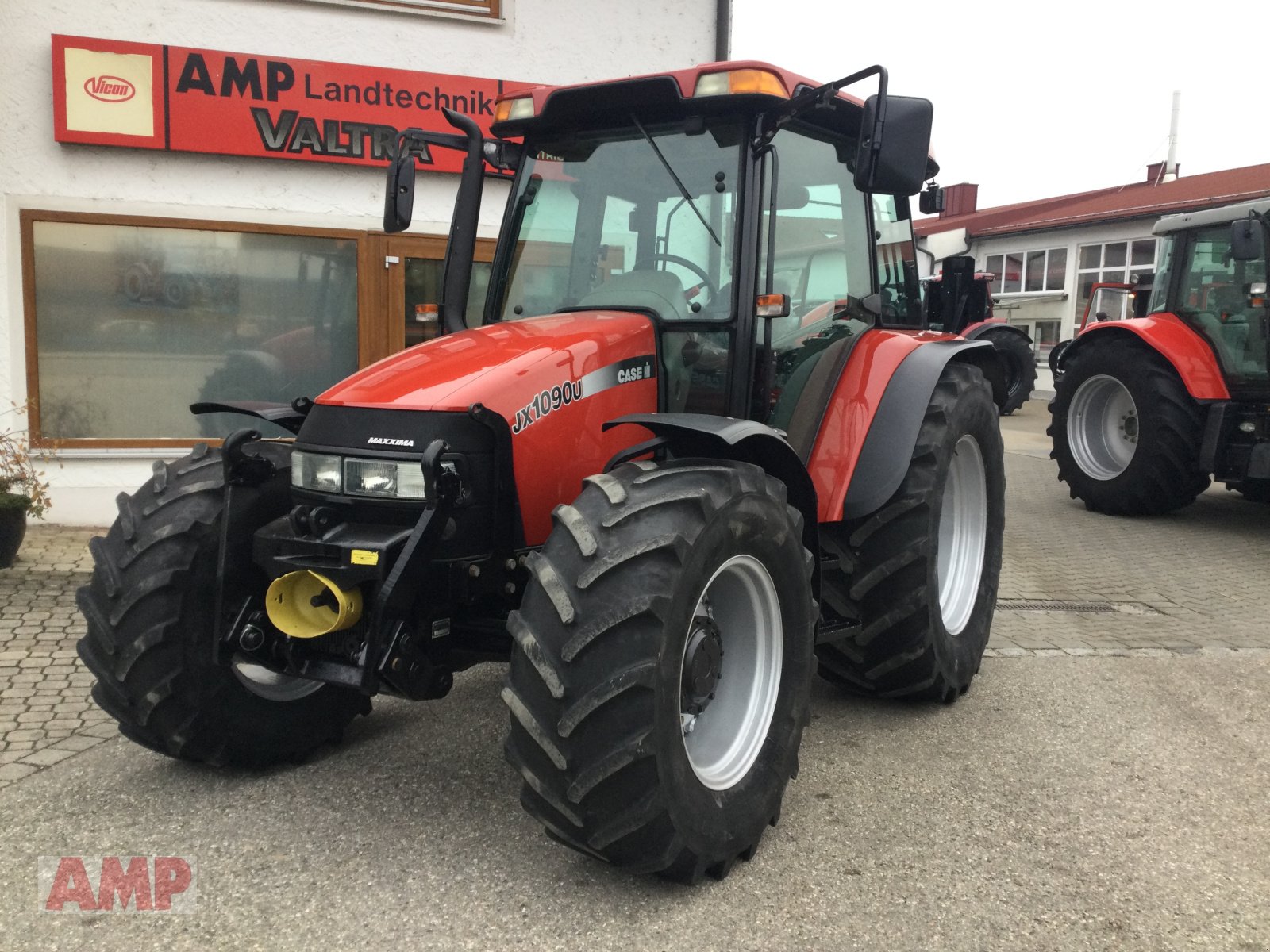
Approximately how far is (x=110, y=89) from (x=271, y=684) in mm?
5275

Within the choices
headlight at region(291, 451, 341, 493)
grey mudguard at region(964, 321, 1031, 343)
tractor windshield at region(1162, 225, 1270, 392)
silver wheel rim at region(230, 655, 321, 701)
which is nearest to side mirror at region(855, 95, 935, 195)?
headlight at region(291, 451, 341, 493)

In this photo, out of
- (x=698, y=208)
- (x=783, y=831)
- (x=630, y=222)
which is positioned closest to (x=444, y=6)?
(x=630, y=222)

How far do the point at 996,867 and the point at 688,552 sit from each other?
131 centimetres

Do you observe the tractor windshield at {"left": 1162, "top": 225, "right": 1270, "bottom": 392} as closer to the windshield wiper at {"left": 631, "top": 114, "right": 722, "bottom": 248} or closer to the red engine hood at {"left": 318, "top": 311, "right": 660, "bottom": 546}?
the windshield wiper at {"left": 631, "top": 114, "right": 722, "bottom": 248}

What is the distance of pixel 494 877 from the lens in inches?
115

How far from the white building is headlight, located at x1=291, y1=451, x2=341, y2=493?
74.3 ft

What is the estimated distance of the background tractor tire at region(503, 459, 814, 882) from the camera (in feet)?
8.59

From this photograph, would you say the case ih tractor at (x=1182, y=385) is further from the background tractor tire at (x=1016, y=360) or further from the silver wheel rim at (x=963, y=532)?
the background tractor tire at (x=1016, y=360)

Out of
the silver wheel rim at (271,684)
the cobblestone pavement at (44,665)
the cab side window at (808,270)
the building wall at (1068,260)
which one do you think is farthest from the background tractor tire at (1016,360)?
the silver wheel rim at (271,684)

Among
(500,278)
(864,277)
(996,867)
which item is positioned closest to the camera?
(996,867)

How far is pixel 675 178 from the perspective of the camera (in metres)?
3.70

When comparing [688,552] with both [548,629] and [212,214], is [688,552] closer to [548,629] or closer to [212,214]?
[548,629]

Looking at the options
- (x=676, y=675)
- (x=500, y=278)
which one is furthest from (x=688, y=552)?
(x=500, y=278)

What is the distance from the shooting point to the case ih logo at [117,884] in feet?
9.09
